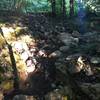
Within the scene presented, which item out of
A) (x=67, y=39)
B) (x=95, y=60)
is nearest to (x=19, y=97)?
(x=95, y=60)

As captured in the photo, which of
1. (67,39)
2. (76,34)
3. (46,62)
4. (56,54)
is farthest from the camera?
(76,34)

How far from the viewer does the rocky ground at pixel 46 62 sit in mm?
7801

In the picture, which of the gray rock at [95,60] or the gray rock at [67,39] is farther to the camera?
the gray rock at [67,39]

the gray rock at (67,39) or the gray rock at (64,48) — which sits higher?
the gray rock at (67,39)

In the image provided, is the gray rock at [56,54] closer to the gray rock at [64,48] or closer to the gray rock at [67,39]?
the gray rock at [64,48]

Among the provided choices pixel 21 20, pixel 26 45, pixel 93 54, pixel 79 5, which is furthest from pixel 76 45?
pixel 79 5

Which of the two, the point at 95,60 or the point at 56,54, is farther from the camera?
the point at 56,54

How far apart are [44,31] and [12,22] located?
154cm

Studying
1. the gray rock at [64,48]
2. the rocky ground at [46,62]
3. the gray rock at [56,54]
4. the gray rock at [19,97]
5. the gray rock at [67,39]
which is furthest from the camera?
the gray rock at [67,39]

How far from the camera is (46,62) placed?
9.35 metres

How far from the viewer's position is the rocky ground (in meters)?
7.80

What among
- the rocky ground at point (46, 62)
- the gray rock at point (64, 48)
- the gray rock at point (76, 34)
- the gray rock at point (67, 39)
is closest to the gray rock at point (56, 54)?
the rocky ground at point (46, 62)

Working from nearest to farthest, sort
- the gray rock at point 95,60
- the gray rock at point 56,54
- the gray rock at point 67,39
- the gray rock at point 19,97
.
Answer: the gray rock at point 19,97 → the gray rock at point 95,60 → the gray rock at point 56,54 → the gray rock at point 67,39

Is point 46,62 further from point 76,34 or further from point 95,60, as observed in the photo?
point 76,34
